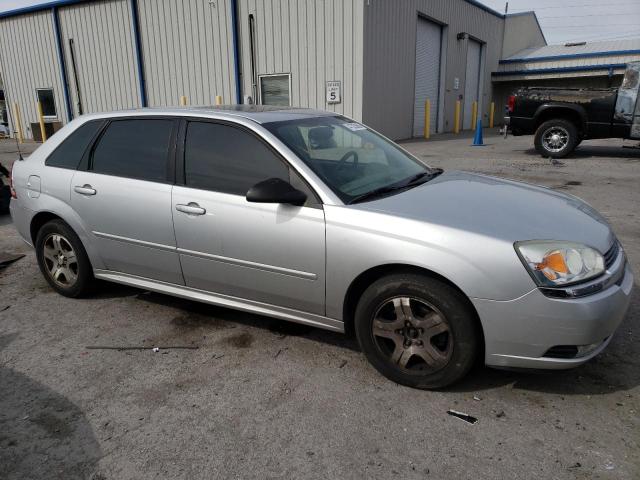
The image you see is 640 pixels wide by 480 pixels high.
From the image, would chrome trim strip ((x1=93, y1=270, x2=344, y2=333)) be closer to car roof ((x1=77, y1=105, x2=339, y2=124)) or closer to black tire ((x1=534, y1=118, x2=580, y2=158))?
car roof ((x1=77, y1=105, x2=339, y2=124))

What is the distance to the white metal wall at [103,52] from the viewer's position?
733 inches

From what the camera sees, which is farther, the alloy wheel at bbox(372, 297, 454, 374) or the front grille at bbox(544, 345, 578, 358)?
the alloy wheel at bbox(372, 297, 454, 374)

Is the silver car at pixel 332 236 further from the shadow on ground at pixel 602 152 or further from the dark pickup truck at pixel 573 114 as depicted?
the shadow on ground at pixel 602 152

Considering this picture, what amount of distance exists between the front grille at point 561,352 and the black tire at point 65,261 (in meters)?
3.46

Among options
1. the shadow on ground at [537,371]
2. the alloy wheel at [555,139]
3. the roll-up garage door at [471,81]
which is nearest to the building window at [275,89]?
the alloy wheel at [555,139]

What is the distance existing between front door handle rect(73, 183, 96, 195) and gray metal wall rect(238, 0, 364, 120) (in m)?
11.8

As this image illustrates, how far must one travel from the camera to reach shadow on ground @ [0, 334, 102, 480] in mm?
2330

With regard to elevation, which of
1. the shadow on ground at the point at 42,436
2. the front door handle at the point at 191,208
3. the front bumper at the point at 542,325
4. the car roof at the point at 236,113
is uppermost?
the car roof at the point at 236,113

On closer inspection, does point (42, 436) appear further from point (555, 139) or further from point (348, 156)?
point (555, 139)

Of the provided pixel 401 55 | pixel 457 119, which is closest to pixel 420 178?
pixel 401 55

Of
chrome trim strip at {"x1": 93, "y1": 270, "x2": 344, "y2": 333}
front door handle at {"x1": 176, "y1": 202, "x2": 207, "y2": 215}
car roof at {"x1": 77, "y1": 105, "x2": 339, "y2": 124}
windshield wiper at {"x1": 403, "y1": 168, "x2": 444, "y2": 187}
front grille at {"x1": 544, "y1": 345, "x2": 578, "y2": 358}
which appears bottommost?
chrome trim strip at {"x1": 93, "y1": 270, "x2": 344, "y2": 333}

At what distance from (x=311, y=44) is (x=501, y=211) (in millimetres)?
13312

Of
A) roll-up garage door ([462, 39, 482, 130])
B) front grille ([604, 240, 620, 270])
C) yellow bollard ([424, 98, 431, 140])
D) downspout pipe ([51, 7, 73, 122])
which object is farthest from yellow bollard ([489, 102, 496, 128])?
front grille ([604, 240, 620, 270])

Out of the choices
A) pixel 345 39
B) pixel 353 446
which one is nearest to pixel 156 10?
pixel 345 39
